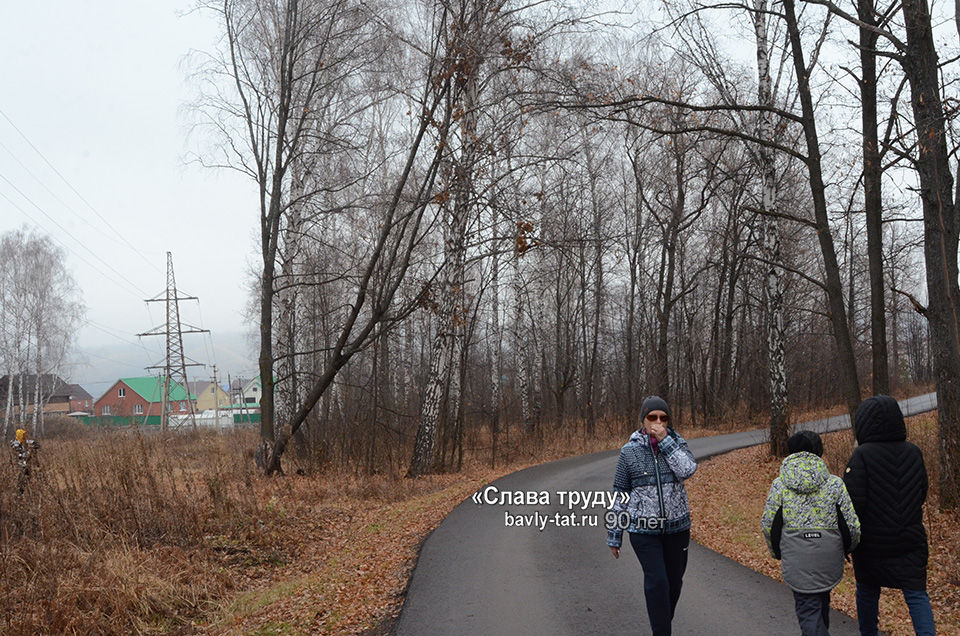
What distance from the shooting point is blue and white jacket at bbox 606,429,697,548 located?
5113mm

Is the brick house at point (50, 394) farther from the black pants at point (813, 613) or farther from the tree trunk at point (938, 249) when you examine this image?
the black pants at point (813, 613)

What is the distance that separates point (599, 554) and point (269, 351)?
10.2 meters

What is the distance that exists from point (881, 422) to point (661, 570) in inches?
74.9

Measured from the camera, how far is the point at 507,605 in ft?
21.7

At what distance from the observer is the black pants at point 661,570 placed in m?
5.04

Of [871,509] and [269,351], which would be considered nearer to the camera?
[871,509]

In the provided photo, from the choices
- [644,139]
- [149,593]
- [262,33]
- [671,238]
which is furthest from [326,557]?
[644,139]

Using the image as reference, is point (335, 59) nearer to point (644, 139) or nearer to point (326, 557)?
point (326, 557)

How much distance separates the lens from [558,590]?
7.09 m

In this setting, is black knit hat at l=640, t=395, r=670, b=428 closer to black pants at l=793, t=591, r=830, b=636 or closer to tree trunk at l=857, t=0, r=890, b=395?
black pants at l=793, t=591, r=830, b=636

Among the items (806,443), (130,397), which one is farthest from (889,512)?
(130,397)

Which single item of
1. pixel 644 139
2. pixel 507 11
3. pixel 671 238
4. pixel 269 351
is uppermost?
pixel 644 139

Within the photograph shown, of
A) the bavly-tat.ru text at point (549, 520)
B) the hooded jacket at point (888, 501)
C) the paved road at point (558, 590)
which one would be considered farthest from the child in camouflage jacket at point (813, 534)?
the bavly-tat.ru text at point (549, 520)

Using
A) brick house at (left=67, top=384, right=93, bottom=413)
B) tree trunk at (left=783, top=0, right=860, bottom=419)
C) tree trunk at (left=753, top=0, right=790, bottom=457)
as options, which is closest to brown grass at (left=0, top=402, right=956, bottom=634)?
tree trunk at (left=753, top=0, right=790, bottom=457)
